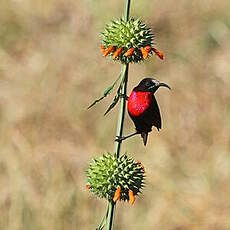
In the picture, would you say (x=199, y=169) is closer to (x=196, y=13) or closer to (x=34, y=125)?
(x=34, y=125)

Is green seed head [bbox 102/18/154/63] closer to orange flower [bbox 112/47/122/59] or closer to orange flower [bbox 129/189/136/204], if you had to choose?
orange flower [bbox 112/47/122/59]

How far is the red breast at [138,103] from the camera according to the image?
172 cm

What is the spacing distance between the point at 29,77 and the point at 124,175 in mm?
4751

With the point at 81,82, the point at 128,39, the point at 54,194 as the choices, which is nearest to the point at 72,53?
the point at 81,82

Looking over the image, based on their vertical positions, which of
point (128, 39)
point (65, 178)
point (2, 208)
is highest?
point (65, 178)

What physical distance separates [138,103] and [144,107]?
0.06ft

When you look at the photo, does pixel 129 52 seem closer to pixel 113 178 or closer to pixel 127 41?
pixel 127 41

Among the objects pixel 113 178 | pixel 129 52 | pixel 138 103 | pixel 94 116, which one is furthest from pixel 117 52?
pixel 94 116

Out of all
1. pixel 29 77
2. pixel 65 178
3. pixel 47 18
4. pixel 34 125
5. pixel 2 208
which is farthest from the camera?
pixel 47 18

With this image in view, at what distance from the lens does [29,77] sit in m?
6.51

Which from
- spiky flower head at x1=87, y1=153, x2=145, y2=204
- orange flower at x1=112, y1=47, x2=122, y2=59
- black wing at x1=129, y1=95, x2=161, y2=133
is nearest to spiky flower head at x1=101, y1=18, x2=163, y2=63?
orange flower at x1=112, y1=47, x2=122, y2=59

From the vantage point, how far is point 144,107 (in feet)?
5.67

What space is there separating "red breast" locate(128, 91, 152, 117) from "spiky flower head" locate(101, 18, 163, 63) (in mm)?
90

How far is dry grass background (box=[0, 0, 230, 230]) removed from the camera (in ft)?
17.6
